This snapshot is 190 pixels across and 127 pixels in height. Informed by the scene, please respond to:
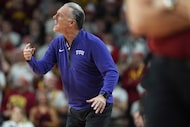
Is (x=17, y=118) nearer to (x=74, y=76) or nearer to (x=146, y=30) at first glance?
(x=74, y=76)

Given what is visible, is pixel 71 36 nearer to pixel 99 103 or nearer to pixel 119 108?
pixel 99 103

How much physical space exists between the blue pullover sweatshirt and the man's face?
129 mm

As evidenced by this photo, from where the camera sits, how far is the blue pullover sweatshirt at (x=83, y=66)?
4.42 meters

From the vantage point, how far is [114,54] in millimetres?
9289

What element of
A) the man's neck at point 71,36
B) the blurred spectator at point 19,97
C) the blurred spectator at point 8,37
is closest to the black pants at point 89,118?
the man's neck at point 71,36

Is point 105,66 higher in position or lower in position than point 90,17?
higher

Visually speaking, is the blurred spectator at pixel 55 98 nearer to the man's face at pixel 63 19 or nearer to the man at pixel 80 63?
the man at pixel 80 63

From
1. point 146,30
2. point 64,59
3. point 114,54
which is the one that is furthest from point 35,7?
point 146,30

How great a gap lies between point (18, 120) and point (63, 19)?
3.17m

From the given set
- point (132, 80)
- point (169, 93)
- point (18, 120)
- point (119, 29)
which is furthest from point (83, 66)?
point (119, 29)

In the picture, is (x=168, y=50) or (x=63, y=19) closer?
(x=168, y=50)

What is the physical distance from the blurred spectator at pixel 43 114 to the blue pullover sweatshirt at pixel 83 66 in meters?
3.30

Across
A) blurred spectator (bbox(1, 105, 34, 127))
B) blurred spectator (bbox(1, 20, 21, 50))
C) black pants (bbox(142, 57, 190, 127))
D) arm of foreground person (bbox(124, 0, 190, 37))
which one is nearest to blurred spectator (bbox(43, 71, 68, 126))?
blurred spectator (bbox(1, 105, 34, 127))

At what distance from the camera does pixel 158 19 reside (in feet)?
8.05
